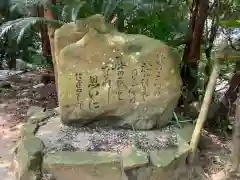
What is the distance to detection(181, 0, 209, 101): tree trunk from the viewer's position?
4.50m

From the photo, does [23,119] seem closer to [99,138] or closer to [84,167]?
[99,138]

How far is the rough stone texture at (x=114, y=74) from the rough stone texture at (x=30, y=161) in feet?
1.64

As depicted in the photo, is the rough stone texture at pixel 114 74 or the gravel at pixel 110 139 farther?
the rough stone texture at pixel 114 74

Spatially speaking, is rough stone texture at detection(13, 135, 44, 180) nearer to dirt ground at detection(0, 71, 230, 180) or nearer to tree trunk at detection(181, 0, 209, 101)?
dirt ground at detection(0, 71, 230, 180)

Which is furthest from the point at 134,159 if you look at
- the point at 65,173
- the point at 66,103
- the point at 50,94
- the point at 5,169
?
the point at 50,94

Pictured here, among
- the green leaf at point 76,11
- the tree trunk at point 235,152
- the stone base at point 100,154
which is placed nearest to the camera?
the tree trunk at point 235,152

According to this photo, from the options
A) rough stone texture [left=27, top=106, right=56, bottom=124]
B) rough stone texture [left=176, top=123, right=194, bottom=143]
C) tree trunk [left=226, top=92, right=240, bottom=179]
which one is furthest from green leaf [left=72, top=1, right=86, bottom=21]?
tree trunk [left=226, top=92, right=240, bottom=179]

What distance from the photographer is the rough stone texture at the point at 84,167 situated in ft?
10.5

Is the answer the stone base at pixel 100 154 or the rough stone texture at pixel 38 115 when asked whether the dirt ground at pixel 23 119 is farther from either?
the rough stone texture at pixel 38 115

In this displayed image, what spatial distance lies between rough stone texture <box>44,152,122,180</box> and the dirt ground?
1.90 ft

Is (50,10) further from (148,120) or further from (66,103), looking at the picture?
(148,120)

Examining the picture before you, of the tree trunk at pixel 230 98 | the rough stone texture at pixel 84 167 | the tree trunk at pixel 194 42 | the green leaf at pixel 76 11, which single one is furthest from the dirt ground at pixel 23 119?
the green leaf at pixel 76 11

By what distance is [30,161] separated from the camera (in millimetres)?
3281

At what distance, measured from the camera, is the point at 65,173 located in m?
3.23
